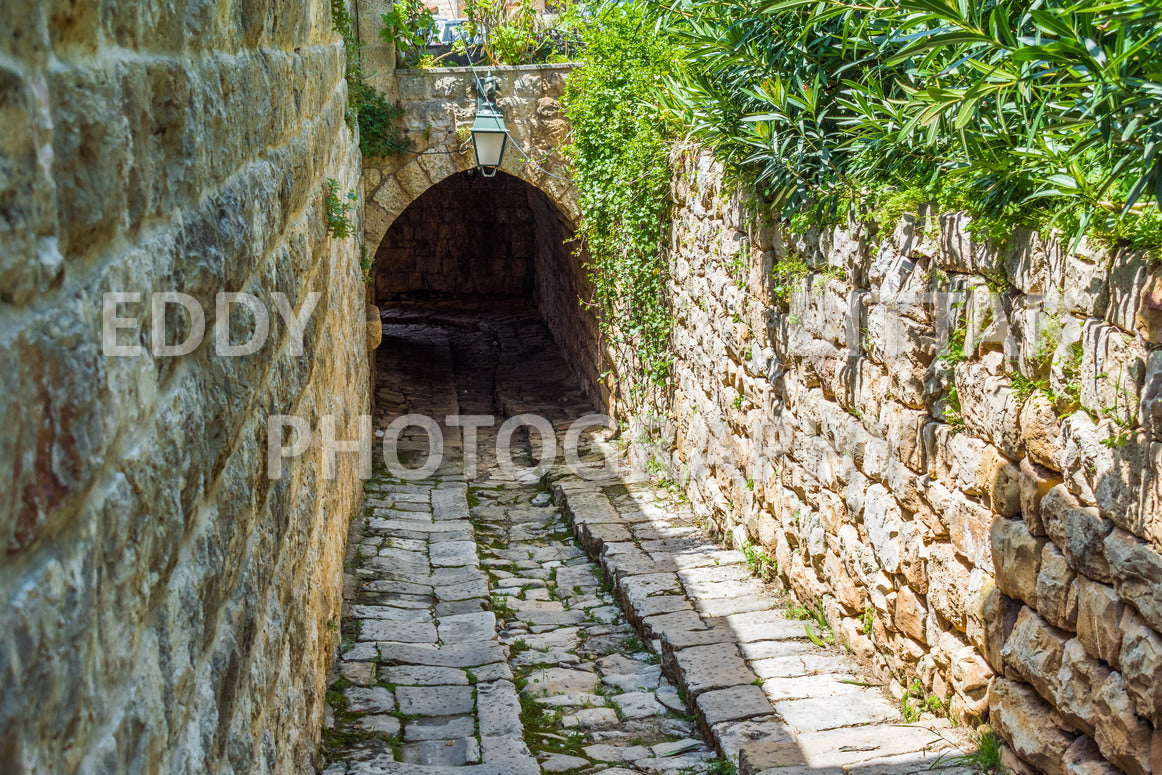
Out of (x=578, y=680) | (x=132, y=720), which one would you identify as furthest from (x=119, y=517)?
(x=578, y=680)

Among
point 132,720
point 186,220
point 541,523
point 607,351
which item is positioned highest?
point 186,220

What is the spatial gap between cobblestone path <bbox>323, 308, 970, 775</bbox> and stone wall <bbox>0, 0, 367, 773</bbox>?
196cm

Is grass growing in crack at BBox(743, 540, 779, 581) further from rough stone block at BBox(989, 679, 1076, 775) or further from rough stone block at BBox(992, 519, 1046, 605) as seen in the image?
rough stone block at BBox(992, 519, 1046, 605)

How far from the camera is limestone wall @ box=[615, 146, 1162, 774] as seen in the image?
8.67 ft

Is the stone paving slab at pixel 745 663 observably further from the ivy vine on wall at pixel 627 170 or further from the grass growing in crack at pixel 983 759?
the ivy vine on wall at pixel 627 170

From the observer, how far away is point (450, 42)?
9.66 meters

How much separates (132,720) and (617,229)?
23.6 ft

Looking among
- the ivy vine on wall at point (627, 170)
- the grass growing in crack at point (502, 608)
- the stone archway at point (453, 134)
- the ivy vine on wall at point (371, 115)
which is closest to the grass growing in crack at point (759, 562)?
the grass growing in crack at point (502, 608)

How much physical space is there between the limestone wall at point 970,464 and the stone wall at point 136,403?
77.3 inches

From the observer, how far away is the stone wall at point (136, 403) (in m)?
0.95

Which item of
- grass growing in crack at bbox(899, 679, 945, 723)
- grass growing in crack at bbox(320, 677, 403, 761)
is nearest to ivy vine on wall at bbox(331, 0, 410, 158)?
grass growing in crack at bbox(320, 677, 403, 761)

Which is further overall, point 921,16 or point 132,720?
point 921,16

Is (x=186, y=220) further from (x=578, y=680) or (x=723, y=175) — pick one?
(x=723, y=175)

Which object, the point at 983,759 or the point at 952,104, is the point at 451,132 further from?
the point at 983,759
